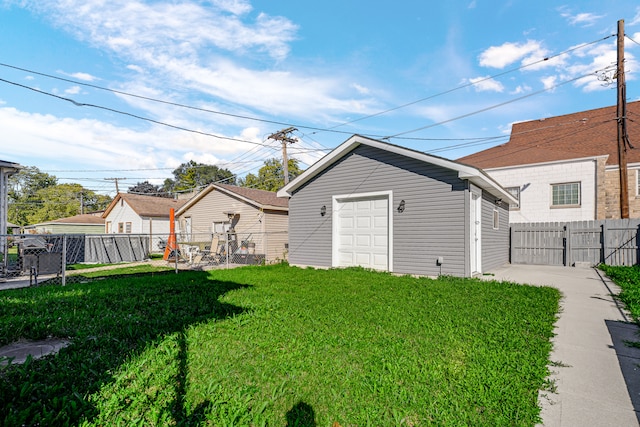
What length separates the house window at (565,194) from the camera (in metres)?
14.7

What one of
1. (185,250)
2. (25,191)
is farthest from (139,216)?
(25,191)

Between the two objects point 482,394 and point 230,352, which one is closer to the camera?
point 482,394

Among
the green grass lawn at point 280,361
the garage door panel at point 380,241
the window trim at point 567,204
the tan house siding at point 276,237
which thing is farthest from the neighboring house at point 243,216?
the window trim at point 567,204

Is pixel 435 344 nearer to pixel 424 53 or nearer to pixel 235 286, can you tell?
pixel 235 286

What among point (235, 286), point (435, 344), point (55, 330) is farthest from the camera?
point (235, 286)

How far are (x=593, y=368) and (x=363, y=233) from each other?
714cm

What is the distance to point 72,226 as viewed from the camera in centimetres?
2653

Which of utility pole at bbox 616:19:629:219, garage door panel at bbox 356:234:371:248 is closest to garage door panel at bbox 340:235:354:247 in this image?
garage door panel at bbox 356:234:371:248

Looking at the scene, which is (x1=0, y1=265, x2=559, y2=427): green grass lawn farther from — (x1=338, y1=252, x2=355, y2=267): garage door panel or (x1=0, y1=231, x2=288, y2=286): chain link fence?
(x1=0, y1=231, x2=288, y2=286): chain link fence

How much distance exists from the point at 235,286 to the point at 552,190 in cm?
1530

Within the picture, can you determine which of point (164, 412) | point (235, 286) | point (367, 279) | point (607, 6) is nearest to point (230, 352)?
Result: point (164, 412)

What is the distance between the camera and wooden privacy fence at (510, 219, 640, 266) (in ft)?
34.8

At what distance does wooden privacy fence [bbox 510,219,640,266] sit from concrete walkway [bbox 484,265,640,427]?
631cm

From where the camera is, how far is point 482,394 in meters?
2.56
